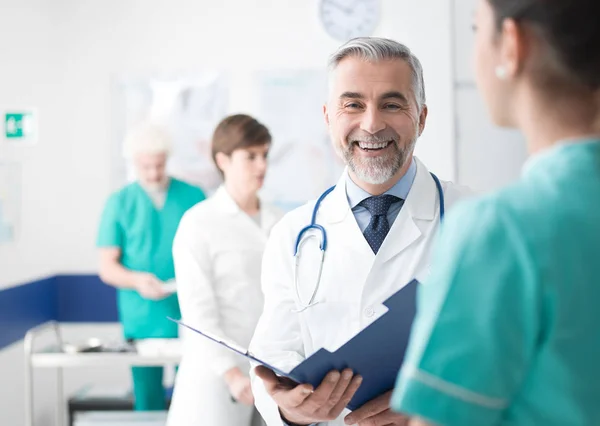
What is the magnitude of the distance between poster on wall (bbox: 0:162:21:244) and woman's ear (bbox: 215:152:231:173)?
1635 millimetres

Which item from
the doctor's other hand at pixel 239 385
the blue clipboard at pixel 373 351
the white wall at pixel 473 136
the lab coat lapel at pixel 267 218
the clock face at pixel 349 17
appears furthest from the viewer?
the clock face at pixel 349 17

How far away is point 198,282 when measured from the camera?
238 cm

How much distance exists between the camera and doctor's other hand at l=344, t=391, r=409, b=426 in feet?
4.26

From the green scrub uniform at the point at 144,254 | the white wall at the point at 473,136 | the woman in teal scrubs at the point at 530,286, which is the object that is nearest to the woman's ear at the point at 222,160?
the green scrub uniform at the point at 144,254

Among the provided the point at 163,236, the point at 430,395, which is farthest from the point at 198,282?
the point at 430,395

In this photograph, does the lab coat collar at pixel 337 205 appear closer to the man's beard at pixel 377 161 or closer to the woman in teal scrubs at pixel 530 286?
the man's beard at pixel 377 161

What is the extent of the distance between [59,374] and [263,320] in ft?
8.78

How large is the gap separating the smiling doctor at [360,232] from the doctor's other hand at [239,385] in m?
0.79

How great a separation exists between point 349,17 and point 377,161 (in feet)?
9.36

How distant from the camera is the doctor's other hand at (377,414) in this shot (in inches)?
51.2

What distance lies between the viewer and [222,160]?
2709mm

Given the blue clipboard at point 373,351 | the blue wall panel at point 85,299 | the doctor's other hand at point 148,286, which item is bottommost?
the blue wall panel at point 85,299

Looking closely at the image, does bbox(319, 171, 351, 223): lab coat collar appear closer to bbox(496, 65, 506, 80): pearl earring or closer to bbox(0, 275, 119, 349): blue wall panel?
bbox(496, 65, 506, 80): pearl earring

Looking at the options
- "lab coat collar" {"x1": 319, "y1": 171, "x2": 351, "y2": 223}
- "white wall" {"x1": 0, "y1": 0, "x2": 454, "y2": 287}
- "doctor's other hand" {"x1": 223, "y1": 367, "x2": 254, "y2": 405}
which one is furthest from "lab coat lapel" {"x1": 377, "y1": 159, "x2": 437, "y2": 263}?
"white wall" {"x1": 0, "y1": 0, "x2": 454, "y2": 287}
